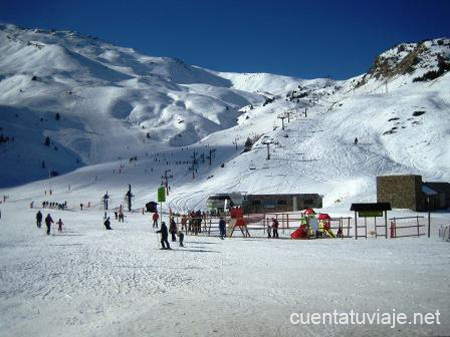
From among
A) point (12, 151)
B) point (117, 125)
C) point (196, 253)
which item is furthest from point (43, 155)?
point (196, 253)

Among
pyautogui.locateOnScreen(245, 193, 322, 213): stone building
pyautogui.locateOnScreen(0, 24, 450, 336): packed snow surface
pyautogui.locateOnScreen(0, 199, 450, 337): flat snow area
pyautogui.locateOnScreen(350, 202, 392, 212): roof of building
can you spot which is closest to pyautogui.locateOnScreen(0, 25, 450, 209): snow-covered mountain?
pyautogui.locateOnScreen(0, 24, 450, 336): packed snow surface

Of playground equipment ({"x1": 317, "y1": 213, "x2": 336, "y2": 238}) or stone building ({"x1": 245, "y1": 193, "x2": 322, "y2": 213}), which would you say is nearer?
playground equipment ({"x1": 317, "y1": 213, "x2": 336, "y2": 238})

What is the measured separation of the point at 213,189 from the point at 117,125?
108716mm

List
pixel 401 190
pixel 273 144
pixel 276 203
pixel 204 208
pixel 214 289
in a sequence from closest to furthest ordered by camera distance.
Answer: pixel 214 289, pixel 401 190, pixel 276 203, pixel 204 208, pixel 273 144

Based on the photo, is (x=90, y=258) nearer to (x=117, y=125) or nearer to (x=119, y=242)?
(x=119, y=242)

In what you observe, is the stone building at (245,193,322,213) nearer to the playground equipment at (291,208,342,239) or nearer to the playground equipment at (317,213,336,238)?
the playground equipment at (317,213,336,238)

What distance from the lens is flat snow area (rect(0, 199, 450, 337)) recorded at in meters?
8.09

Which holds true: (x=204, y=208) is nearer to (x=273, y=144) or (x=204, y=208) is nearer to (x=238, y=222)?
(x=238, y=222)

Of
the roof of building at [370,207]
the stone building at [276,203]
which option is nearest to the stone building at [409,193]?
the stone building at [276,203]

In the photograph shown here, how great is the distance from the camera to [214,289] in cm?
1134

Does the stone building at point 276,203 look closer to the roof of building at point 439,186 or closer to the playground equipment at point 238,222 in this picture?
the roof of building at point 439,186

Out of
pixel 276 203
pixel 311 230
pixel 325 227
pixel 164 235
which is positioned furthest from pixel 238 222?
pixel 276 203

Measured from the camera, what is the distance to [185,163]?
310ft

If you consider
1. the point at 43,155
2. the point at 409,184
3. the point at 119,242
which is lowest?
the point at 119,242
